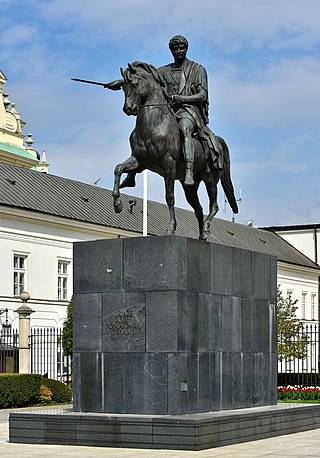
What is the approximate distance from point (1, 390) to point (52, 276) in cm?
2276

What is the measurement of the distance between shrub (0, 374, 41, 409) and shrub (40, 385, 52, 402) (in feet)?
0.85

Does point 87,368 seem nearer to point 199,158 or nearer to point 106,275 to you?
point 106,275

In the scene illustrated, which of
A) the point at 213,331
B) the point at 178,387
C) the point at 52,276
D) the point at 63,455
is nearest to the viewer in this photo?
the point at 63,455

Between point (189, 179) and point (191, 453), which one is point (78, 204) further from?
point (191, 453)

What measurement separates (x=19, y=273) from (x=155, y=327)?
3502cm

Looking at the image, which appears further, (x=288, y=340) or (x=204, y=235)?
(x=288, y=340)

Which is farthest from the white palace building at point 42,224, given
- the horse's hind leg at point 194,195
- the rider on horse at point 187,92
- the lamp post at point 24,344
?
the rider on horse at point 187,92

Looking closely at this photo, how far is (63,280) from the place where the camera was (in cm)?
5500

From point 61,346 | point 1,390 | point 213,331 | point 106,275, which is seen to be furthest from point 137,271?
point 61,346

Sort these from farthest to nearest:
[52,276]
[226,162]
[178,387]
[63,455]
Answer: [52,276], [226,162], [178,387], [63,455]

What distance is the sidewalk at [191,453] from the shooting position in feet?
51.3

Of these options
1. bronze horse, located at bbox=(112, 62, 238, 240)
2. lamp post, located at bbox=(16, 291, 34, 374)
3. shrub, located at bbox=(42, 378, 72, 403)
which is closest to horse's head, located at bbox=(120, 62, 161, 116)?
bronze horse, located at bbox=(112, 62, 238, 240)

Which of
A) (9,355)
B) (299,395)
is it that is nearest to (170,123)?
(299,395)

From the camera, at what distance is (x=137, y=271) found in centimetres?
1762
